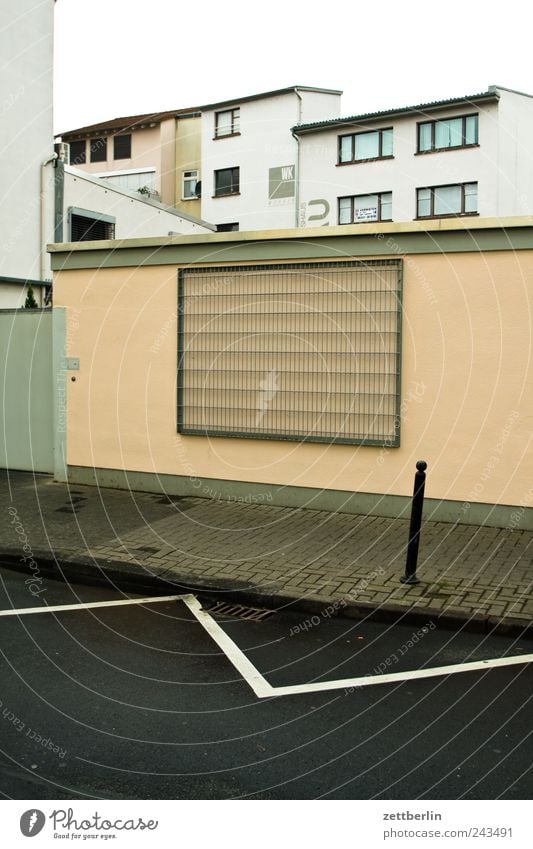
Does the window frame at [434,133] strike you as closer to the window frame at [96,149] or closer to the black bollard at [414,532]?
the window frame at [96,149]

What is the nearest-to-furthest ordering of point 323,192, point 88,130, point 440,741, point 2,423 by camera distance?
1. point 440,741
2. point 2,423
3. point 323,192
4. point 88,130

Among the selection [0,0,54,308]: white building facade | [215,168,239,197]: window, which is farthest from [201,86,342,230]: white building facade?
[0,0,54,308]: white building facade

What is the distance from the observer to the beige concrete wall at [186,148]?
1939 inches

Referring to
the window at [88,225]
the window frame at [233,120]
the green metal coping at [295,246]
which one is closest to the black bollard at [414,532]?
the green metal coping at [295,246]

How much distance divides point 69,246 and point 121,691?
784 centimetres

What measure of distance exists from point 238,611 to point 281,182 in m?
39.0

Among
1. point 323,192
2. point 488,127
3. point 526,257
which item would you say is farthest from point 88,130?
point 526,257

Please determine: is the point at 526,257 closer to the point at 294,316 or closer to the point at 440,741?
the point at 294,316

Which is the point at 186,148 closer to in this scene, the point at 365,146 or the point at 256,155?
the point at 256,155

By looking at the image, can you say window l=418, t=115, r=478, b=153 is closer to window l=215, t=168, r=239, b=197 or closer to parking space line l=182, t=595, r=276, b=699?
window l=215, t=168, r=239, b=197

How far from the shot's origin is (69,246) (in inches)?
436

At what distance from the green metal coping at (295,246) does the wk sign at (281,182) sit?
32.6m

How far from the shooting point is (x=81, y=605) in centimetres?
646

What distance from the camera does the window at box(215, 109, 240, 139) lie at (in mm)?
44188
